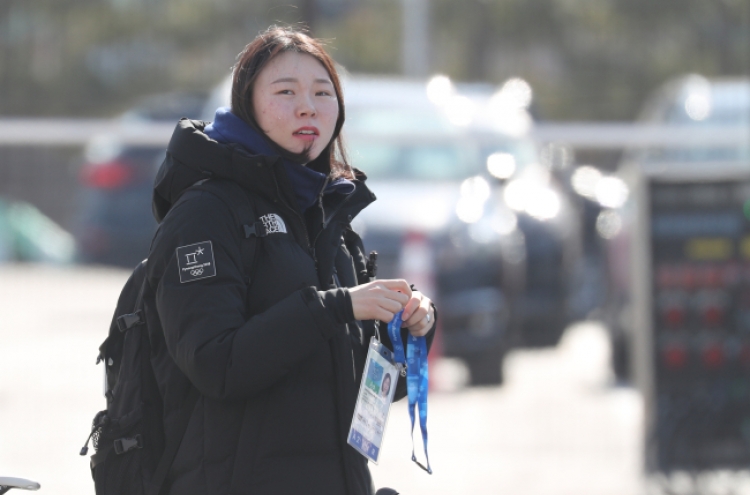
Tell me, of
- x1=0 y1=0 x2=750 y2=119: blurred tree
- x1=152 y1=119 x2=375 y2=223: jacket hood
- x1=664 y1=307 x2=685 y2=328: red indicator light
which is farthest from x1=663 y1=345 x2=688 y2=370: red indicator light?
x1=0 y1=0 x2=750 y2=119: blurred tree

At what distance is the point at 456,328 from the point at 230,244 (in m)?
5.27

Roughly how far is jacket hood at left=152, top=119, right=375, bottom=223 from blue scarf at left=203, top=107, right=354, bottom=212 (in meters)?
0.03

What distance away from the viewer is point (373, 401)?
2.80 m

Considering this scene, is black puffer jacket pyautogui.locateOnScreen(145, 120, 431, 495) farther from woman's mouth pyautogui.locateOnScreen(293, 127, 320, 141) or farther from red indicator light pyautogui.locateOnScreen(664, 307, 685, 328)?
red indicator light pyautogui.locateOnScreen(664, 307, 685, 328)

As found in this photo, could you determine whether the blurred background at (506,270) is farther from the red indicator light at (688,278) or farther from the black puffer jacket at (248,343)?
the black puffer jacket at (248,343)

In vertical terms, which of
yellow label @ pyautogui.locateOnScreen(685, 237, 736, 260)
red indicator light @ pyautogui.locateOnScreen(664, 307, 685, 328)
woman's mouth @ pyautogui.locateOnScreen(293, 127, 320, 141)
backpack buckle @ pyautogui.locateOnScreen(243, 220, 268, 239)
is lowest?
red indicator light @ pyautogui.locateOnScreen(664, 307, 685, 328)

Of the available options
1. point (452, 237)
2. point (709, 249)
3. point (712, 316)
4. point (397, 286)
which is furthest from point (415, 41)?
point (397, 286)

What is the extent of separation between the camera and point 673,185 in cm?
609

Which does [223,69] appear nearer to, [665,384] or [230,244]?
[665,384]

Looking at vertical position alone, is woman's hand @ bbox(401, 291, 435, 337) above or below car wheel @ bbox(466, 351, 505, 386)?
above

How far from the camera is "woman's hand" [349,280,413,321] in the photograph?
2.64 meters

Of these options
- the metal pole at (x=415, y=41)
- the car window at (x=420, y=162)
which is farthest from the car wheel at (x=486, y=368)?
the metal pole at (x=415, y=41)

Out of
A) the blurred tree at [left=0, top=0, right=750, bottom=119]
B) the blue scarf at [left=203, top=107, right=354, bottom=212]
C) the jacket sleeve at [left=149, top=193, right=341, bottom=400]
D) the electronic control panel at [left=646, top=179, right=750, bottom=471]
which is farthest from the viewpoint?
the blurred tree at [left=0, top=0, right=750, bottom=119]

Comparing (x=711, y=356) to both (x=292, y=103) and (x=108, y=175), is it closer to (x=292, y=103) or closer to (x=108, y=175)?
(x=108, y=175)
